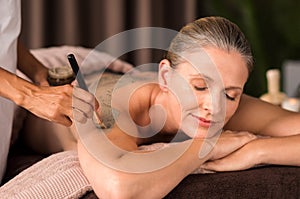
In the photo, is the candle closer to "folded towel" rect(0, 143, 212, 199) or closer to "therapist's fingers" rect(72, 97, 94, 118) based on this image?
"folded towel" rect(0, 143, 212, 199)

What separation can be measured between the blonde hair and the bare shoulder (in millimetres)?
218

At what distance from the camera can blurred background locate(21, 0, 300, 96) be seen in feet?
11.3

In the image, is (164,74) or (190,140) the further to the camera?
(164,74)

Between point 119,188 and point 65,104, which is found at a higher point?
point 65,104

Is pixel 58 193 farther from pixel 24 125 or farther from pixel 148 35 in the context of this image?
pixel 148 35

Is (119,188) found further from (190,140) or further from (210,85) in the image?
(210,85)

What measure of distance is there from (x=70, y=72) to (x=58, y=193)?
54 centimetres

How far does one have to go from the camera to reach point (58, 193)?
146 cm

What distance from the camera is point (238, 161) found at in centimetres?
151

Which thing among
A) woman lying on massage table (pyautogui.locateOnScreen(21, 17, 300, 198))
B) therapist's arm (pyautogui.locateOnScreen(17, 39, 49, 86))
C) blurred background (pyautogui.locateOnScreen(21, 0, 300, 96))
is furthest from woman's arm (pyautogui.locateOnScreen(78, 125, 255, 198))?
blurred background (pyautogui.locateOnScreen(21, 0, 300, 96))

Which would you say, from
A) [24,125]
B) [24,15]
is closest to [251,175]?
[24,125]

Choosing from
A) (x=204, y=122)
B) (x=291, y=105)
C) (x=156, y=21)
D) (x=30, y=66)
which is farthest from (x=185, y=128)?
(x=156, y=21)

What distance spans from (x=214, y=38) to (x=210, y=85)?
11cm

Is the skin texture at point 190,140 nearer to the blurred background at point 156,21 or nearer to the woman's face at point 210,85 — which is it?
the woman's face at point 210,85
